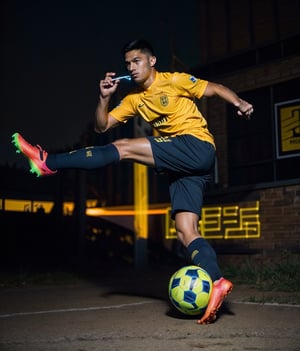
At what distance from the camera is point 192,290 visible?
3.59 m

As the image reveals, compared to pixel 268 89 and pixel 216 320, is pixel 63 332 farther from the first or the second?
pixel 268 89

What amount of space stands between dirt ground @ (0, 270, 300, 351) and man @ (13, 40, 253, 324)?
1.60 ft

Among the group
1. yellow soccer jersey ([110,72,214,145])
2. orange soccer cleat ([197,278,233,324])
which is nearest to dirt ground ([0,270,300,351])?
orange soccer cleat ([197,278,233,324])

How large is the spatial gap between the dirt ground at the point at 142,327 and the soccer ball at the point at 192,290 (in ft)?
0.37

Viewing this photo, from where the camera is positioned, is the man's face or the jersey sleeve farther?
the jersey sleeve

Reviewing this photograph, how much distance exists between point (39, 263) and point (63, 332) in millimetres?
8905

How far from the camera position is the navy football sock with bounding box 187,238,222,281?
12.4ft

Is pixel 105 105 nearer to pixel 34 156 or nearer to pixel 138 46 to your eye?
pixel 138 46

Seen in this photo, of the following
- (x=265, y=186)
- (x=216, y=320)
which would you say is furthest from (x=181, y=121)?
(x=265, y=186)

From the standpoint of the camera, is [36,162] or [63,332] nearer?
[63,332]

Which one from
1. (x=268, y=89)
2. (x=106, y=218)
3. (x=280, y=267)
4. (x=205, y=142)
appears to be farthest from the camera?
(x=106, y=218)

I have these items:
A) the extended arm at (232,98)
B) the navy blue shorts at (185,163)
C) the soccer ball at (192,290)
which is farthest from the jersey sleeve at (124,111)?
the soccer ball at (192,290)

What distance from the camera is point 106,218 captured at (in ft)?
55.1

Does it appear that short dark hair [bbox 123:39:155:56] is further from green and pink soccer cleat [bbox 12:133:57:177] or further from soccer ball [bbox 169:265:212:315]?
soccer ball [bbox 169:265:212:315]
